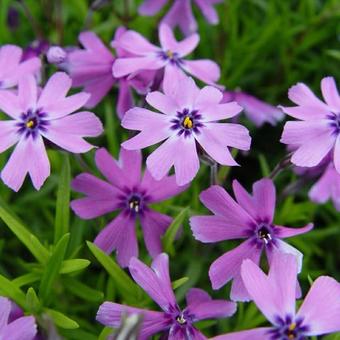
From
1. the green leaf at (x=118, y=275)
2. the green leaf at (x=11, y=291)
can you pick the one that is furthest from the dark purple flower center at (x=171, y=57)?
the green leaf at (x=11, y=291)

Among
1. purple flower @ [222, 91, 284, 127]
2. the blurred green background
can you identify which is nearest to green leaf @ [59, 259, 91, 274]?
the blurred green background

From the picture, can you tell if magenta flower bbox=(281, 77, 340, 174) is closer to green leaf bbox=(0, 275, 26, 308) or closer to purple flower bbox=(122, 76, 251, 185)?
purple flower bbox=(122, 76, 251, 185)

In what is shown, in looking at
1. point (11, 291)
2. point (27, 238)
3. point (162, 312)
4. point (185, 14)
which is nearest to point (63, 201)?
point (27, 238)

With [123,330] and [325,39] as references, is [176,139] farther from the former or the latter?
[325,39]

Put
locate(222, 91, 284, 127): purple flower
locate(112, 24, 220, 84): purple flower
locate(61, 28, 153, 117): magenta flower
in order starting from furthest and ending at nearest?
1. locate(222, 91, 284, 127): purple flower
2. locate(61, 28, 153, 117): magenta flower
3. locate(112, 24, 220, 84): purple flower

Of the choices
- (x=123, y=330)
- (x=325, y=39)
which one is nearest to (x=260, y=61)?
(x=325, y=39)
